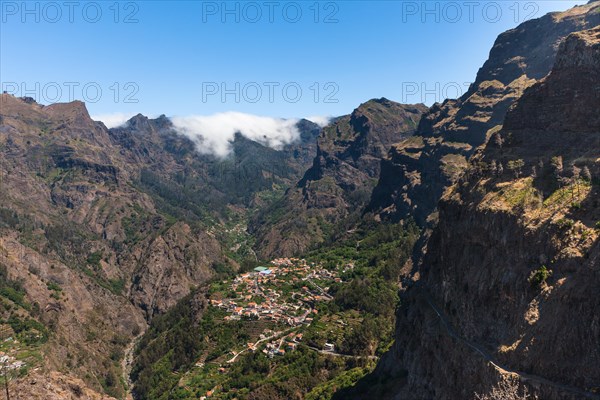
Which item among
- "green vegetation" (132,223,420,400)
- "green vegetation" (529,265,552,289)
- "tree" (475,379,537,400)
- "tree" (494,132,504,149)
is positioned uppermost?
"tree" (494,132,504,149)

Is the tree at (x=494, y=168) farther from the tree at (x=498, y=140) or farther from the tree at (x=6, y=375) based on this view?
the tree at (x=6, y=375)

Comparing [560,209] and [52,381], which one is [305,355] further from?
[560,209]

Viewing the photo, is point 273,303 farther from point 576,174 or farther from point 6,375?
point 576,174

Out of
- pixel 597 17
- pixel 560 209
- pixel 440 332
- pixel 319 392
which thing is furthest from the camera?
pixel 597 17

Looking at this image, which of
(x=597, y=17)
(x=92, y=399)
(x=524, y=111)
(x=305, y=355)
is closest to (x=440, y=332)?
(x=524, y=111)

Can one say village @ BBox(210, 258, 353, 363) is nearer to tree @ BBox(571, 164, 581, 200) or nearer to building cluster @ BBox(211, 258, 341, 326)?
building cluster @ BBox(211, 258, 341, 326)

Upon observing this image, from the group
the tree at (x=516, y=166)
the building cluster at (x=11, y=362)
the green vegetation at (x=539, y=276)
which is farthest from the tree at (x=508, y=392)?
the building cluster at (x=11, y=362)

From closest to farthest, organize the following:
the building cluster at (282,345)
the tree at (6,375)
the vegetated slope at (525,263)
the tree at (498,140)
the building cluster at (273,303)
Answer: the vegetated slope at (525,263) < the tree at (6,375) < the tree at (498,140) < the building cluster at (282,345) < the building cluster at (273,303)

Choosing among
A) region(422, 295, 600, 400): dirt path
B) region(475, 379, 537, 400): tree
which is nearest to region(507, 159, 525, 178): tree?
region(422, 295, 600, 400): dirt path
